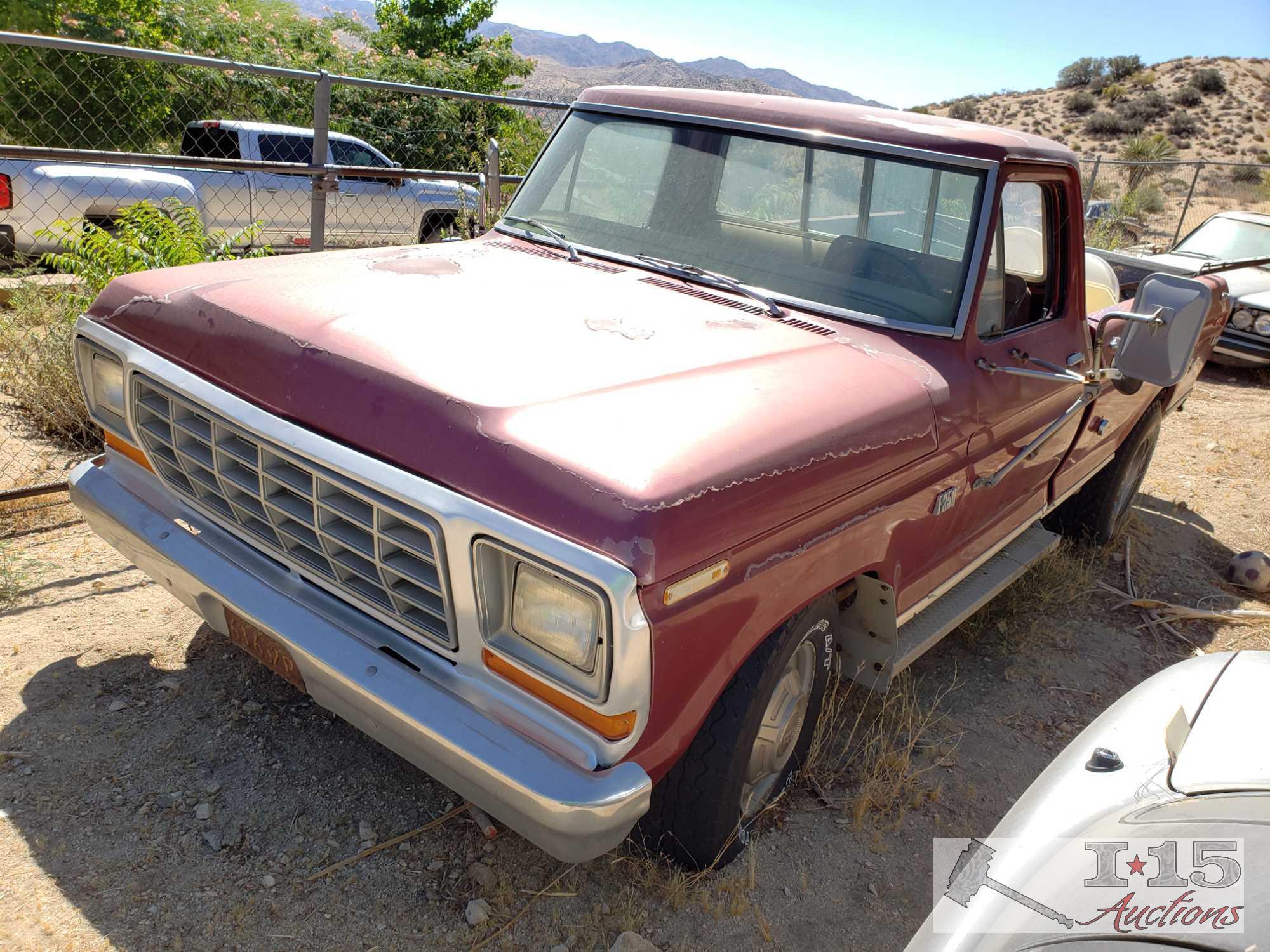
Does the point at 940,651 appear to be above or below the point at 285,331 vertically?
below

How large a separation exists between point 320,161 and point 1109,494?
4.48 m

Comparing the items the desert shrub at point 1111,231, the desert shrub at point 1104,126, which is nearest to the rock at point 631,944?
the desert shrub at point 1111,231

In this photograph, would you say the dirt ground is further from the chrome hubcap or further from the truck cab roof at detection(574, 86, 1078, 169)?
the truck cab roof at detection(574, 86, 1078, 169)

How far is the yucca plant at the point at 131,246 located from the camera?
187 inches

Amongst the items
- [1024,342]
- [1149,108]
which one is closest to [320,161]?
[1024,342]

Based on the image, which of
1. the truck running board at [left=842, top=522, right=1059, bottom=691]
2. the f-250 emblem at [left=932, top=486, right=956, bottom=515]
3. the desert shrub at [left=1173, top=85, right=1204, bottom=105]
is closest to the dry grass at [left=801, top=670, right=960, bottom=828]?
the truck running board at [left=842, top=522, right=1059, bottom=691]

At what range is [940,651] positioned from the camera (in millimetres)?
4375

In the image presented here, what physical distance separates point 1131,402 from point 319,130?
14.0 ft

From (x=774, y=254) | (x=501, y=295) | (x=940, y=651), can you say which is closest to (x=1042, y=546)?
(x=940, y=651)

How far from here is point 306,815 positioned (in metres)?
2.85

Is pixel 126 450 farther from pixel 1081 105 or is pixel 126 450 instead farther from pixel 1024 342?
pixel 1081 105

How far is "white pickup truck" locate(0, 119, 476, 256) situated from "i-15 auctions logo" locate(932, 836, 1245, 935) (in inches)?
209

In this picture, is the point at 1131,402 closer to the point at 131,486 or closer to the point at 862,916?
the point at 862,916

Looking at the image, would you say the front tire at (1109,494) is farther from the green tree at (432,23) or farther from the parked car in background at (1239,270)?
the green tree at (432,23)
